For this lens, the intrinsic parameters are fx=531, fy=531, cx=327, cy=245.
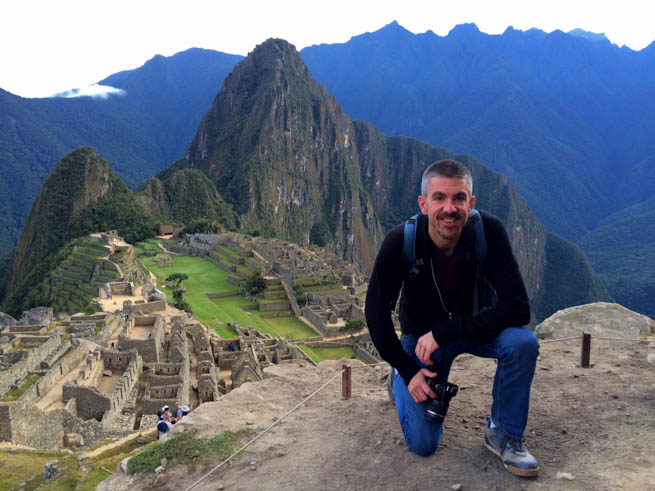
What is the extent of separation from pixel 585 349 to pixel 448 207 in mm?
3091

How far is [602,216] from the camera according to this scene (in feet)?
652

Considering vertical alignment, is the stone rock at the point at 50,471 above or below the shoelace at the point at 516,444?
below

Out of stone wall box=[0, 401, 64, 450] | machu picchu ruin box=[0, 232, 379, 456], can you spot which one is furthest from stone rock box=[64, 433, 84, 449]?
stone wall box=[0, 401, 64, 450]

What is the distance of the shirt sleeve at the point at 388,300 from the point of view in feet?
13.7

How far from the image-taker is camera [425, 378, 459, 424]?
4113 millimetres

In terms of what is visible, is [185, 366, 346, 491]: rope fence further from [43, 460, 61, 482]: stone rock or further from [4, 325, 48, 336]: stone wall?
[4, 325, 48, 336]: stone wall

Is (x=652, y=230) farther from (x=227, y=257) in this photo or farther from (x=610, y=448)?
(x=610, y=448)

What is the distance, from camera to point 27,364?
13719 millimetres

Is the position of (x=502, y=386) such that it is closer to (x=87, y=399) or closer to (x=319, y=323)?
(x=87, y=399)

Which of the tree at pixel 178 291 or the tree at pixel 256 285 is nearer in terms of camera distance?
the tree at pixel 178 291

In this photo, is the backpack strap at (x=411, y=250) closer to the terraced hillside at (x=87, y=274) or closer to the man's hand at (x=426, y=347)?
the man's hand at (x=426, y=347)

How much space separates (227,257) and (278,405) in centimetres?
4842

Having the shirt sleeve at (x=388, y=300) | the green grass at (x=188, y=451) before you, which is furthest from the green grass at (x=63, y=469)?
the shirt sleeve at (x=388, y=300)

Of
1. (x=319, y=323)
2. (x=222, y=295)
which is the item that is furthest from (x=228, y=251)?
(x=319, y=323)
